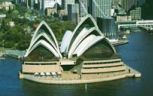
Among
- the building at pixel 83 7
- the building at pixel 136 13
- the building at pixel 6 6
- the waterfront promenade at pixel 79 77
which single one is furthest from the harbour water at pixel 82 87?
the building at pixel 6 6

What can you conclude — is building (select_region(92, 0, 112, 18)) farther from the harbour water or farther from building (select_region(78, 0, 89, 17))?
the harbour water

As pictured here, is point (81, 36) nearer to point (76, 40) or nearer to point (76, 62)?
point (76, 40)

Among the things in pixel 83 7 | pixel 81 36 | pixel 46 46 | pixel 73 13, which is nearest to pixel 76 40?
pixel 81 36

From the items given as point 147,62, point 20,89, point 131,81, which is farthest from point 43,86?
point 147,62

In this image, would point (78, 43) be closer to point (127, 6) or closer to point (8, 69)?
point (8, 69)

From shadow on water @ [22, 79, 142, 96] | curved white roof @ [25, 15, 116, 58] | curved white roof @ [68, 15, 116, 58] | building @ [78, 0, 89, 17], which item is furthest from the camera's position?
building @ [78, 0, 89, 17]

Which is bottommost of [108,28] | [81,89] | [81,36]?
[108,28]

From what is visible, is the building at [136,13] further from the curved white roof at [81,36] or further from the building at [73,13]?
the curved white roof at [81,36]

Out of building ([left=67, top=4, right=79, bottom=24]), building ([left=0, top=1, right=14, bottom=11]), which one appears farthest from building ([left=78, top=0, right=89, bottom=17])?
building ([left=0, top=1, right=14, bottom=11])

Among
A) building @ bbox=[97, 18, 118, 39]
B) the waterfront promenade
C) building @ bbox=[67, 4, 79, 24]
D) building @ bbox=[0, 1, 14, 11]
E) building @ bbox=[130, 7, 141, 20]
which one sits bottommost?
building @ bbox=[130, 7, 141, 20]
